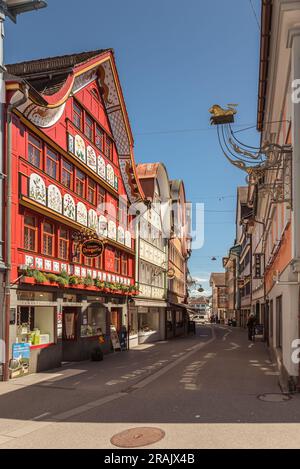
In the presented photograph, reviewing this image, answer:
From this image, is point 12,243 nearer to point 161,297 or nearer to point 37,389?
point 37,389

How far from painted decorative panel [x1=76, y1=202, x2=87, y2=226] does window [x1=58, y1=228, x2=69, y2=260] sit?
113 centimetres

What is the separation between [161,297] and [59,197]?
21.0 m

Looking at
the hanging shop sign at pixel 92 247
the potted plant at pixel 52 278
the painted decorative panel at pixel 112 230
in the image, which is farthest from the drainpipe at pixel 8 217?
the painted decorative panel at pixel 112 230

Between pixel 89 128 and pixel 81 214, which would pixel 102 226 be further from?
pixel 89 128

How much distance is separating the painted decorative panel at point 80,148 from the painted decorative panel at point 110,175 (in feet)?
11.4

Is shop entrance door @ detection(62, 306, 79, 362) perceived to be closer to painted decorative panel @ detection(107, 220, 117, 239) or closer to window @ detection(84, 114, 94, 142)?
painted decorative panel @ detection(107, 220, 117, 239)

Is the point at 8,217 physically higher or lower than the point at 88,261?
higher

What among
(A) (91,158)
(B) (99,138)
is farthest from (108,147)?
(A) (91,158)

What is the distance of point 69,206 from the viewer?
20203 millimetres

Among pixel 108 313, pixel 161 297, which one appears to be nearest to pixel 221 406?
pixel 108 313

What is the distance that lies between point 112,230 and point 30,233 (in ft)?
29.1

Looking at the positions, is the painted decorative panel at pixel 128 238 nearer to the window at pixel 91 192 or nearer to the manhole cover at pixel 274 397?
the window at pixel 91 192

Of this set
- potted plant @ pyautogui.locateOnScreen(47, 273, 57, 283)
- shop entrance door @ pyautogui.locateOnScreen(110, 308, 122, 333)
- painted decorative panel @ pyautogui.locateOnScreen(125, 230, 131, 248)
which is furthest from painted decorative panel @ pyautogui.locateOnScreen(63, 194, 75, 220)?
painted decorative panel @ pyautogui.locateOnScreen(125, 230, 131, 248)

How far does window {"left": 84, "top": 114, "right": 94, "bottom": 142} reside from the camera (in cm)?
2323
